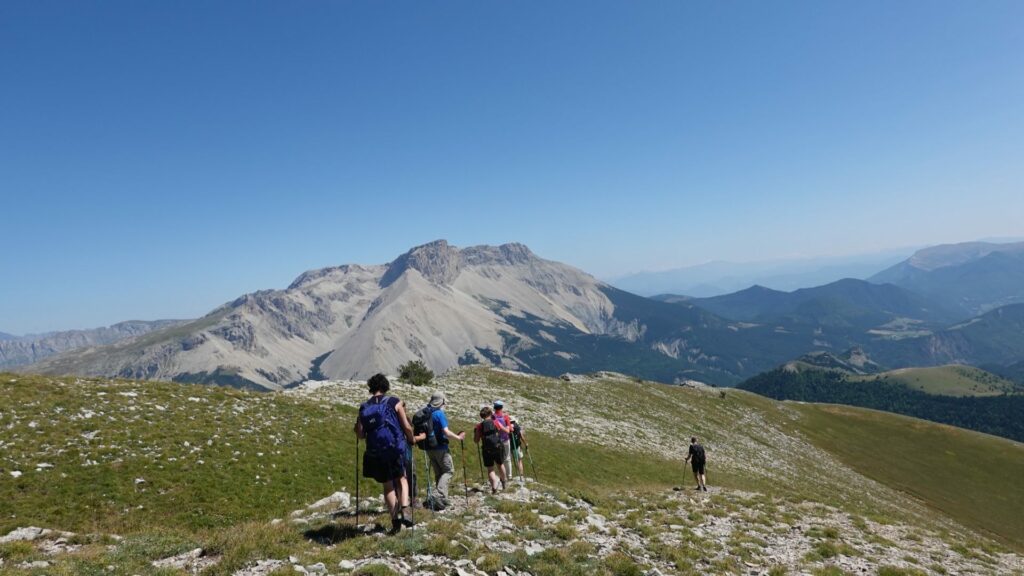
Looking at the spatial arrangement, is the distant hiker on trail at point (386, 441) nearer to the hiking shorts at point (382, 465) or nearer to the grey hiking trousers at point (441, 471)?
the hiking shorts at point (382, 465)

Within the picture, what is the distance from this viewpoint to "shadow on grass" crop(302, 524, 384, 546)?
1218 cm

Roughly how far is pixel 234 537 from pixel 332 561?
2.97 metres

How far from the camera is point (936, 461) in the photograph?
7325 cm

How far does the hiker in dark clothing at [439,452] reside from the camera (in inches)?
597

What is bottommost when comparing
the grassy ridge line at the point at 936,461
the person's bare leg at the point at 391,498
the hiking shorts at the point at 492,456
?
the grassy ridge line at the point at 936,461

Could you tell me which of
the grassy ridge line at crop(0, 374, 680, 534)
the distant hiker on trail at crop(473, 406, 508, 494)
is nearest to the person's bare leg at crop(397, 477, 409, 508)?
the distant hiker on trail at crop(473, 406, 508, 494)

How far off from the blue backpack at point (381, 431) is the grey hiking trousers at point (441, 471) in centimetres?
352

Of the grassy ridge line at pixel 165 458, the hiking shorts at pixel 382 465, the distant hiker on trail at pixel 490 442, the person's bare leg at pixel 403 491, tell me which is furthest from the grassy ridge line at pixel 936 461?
the hiking shorts at pixel 382 465

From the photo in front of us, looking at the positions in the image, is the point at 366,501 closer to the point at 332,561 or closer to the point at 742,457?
the point at 332,561

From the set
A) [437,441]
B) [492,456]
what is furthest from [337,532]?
[492,456]

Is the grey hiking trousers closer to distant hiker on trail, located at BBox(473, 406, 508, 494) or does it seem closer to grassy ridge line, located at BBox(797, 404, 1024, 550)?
distant hiker on trail, located at BBox(473, 406, 508, 494)

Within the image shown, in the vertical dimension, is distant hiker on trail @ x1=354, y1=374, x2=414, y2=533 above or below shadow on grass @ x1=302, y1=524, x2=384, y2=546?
above

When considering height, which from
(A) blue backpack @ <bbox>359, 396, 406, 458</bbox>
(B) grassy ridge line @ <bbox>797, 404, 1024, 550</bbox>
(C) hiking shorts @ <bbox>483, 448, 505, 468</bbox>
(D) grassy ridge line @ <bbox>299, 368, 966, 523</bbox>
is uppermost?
(A) blue backpack @ <bbox>359, 396, 406, 458</bbox>

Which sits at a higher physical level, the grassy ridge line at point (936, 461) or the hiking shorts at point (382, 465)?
the hiking shorts at point (382, 465)
